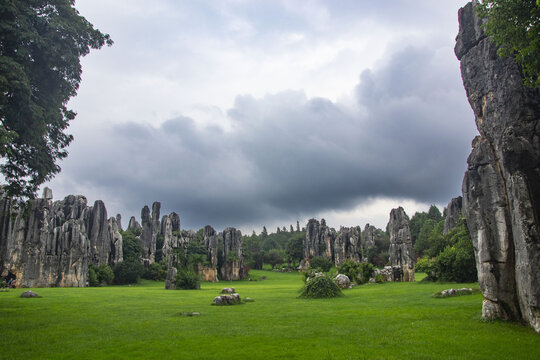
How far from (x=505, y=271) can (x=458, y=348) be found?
598 cm

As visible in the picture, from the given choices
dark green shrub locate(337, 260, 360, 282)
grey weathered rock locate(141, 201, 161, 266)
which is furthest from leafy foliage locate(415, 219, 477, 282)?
grey weathered rock locate(141, 201, 161, 266)

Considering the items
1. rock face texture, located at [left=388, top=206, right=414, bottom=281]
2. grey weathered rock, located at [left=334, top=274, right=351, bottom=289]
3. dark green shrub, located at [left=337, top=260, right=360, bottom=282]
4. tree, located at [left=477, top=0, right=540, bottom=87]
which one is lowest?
grey weathered rock, located at [left=334, top=274, right=351, bottom=289]

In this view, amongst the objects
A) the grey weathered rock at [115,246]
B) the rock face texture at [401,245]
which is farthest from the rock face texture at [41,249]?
the rock face texture at [401,245]

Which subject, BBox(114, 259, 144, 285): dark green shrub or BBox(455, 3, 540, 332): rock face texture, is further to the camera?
BBox(114, 259, 144, 285): dark green shrub

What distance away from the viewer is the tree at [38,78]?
19.6 meters

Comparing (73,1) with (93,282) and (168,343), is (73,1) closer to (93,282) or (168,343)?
(168,343)

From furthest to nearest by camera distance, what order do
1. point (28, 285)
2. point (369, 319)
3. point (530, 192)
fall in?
point (28, 285), point (369, 319), point (530, 192)

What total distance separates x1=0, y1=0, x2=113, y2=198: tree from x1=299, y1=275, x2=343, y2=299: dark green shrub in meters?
21.1

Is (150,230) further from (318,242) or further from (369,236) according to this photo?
(369,236)

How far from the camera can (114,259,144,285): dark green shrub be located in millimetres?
70500

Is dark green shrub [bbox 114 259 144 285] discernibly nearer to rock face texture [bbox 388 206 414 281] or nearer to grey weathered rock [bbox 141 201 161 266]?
grey weathered rock [bbox 141 201 161 266]

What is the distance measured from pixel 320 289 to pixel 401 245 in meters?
28.5

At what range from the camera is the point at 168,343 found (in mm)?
13047

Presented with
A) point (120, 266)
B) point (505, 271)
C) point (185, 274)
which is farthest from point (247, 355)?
point (120, 266)
